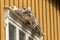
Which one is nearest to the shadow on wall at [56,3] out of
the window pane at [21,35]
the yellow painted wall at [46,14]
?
the yellow painted wall at [46,14]

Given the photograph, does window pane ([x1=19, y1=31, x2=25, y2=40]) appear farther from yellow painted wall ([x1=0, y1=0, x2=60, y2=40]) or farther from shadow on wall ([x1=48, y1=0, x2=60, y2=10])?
shadow on wall ([x1=48, y1=0, x2=60, y2=10])

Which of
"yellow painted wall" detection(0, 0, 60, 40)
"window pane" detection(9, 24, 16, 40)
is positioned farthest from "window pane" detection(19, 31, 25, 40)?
"yellow painted wall" detection(0, 0, 60, 40)

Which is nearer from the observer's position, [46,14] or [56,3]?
[46,14]

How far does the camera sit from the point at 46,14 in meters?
2.74

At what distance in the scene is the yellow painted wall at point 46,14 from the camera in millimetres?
2466

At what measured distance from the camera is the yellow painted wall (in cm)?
247

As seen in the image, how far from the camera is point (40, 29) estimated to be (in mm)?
2521

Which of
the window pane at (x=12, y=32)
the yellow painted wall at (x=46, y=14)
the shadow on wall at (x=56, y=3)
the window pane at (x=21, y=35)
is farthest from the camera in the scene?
the shadow on wall at (x=56, y=3)

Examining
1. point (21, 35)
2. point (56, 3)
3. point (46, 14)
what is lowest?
point (21, 35)

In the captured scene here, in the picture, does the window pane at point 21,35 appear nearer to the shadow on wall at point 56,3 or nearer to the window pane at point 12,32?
the window pane at point 12,32

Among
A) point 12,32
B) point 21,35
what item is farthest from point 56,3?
point 12,32

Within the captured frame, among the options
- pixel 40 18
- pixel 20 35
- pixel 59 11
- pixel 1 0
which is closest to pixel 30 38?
pixel 20 35

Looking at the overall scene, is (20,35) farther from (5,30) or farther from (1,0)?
(1,0)

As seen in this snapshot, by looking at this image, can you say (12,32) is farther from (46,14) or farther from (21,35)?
(46,14)
